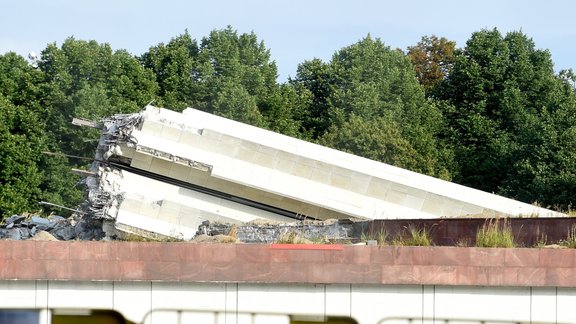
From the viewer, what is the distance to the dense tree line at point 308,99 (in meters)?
60.5

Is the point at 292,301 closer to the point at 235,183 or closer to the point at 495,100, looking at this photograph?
the point at 235,183

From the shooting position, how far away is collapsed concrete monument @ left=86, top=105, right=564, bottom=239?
33.1 meters

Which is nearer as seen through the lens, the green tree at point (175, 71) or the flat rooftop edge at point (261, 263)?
the flat rooftop edge at point (261, 263)

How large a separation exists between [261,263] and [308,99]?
5351 cm

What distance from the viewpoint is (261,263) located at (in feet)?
51.8

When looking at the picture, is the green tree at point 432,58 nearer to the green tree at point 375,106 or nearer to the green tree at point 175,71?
the green tree at point 375,106

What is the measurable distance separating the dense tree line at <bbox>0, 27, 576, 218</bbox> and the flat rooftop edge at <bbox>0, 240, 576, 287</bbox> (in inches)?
1622

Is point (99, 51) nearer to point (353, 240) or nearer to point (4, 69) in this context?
point (4, 69)

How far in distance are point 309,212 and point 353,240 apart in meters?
12.8

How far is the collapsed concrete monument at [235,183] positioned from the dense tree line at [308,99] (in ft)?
78.5

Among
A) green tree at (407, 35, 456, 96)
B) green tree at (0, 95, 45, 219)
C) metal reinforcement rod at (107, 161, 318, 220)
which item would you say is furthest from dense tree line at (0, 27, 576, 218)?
metal reinforcement rod at (107, 161, 318, 220)

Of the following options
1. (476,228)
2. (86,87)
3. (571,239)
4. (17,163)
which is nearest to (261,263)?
(571,239)

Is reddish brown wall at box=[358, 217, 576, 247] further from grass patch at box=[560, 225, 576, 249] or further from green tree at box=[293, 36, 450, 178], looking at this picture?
green tree at box=[293, 36, 450, 178]

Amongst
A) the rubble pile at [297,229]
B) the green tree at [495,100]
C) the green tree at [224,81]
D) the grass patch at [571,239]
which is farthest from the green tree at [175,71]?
the grass patch at [571,239]
